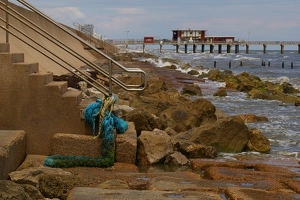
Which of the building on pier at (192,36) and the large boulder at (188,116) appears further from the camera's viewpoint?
the building on pier at (192,36)

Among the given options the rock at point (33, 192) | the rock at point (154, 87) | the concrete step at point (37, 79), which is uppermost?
the concrete step at point (37, 79)

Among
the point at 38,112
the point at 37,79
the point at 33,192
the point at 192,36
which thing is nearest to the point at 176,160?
the point at 38,112

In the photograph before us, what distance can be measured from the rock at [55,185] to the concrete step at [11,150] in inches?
20.7

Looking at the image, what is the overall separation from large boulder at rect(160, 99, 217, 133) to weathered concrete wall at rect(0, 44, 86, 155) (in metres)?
3.74

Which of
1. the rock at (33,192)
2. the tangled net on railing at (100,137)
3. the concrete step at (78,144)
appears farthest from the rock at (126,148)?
the rock at (33,192)

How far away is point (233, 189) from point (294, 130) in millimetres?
8803

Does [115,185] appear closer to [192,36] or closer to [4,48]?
[4,48]

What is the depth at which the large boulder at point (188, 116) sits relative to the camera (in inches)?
A: 434

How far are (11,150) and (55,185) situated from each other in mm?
1046

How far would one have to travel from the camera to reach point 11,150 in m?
5.99

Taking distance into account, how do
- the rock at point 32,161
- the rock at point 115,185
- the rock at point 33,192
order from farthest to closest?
1. the rock at point 32,161
2. the rock at point 115,185
3. the rock at point 33,192

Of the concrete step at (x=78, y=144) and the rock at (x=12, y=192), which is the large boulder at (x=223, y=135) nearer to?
the concrete step at (x=78, y=144)

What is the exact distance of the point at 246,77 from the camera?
32.2 meters

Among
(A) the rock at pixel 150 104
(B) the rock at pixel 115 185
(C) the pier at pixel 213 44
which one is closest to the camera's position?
(B) the rock at pixel 115 185
